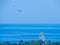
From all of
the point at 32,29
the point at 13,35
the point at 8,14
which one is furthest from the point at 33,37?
the point at 8,14

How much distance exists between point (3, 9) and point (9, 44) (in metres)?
0.49

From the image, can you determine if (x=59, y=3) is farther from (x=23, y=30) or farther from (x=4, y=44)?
(x=4, y=44)

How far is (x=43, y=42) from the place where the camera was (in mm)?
2320

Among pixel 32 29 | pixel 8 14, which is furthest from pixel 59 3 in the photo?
pixel 8 14

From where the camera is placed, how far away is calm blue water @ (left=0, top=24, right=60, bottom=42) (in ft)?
7.59

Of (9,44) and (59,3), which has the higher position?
(59,3)

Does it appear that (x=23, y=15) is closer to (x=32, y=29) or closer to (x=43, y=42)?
(x=32, y=29)

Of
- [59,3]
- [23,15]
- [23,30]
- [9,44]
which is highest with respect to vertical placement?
[59,3]

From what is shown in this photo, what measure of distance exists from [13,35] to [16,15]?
0.91ft

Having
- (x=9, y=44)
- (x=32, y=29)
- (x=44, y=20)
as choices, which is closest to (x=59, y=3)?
(x=44, y=20)

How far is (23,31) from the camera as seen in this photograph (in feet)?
7.62

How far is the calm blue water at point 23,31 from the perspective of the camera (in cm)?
231

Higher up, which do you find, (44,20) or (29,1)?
(29,1)

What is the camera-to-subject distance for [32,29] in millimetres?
2330
